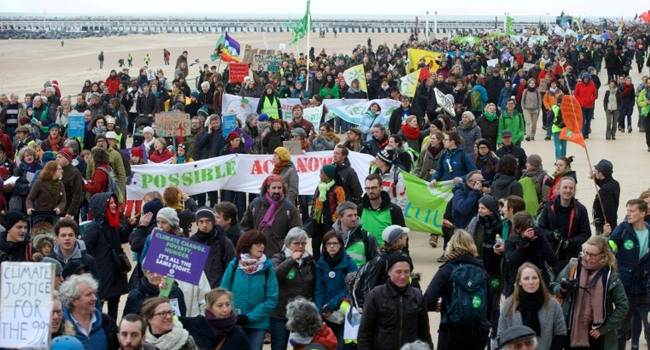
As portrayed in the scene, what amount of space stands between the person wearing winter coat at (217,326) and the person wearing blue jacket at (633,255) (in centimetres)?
333

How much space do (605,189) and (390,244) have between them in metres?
3.53

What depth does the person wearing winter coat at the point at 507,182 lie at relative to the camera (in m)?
10.1

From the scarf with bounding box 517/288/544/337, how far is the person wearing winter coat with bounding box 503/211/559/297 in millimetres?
1163

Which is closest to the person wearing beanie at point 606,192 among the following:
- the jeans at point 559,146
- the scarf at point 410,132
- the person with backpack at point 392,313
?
the person with backpack at point 392,313

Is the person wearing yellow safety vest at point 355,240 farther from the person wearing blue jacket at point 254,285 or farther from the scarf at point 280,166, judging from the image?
the scarf at point 280,166

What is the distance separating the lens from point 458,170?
11.6 meters

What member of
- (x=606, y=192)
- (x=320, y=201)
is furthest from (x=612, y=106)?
(x=320, y=201)

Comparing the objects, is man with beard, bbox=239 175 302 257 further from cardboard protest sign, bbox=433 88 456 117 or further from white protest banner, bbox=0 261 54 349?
cardboard protest sign, bbox=433 88 456 117

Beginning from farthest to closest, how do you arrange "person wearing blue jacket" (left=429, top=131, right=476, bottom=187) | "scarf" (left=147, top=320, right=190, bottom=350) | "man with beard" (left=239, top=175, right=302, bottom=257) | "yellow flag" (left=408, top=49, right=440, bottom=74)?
1. "yellow flag" (left=408, top=49, right=440, bottom=74)
2. "person wearing blue jacket" (left=429, top=131, right=476, bottom=187)
3. "man with beard" (left=239, top=175, right=302, bottom=257)
4. "scarf" (left=147, top=320, right=190, bottom=350)

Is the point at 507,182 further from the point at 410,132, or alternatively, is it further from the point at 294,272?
the point at 410,132

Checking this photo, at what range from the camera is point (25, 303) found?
16.8 ft

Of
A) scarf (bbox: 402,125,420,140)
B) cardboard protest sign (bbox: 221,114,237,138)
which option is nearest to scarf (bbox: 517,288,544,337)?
scarf (bbox: 402,125,420,140)

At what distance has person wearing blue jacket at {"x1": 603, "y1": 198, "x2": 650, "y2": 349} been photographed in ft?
25.7

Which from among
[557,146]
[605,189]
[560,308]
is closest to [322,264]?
[560,308]
